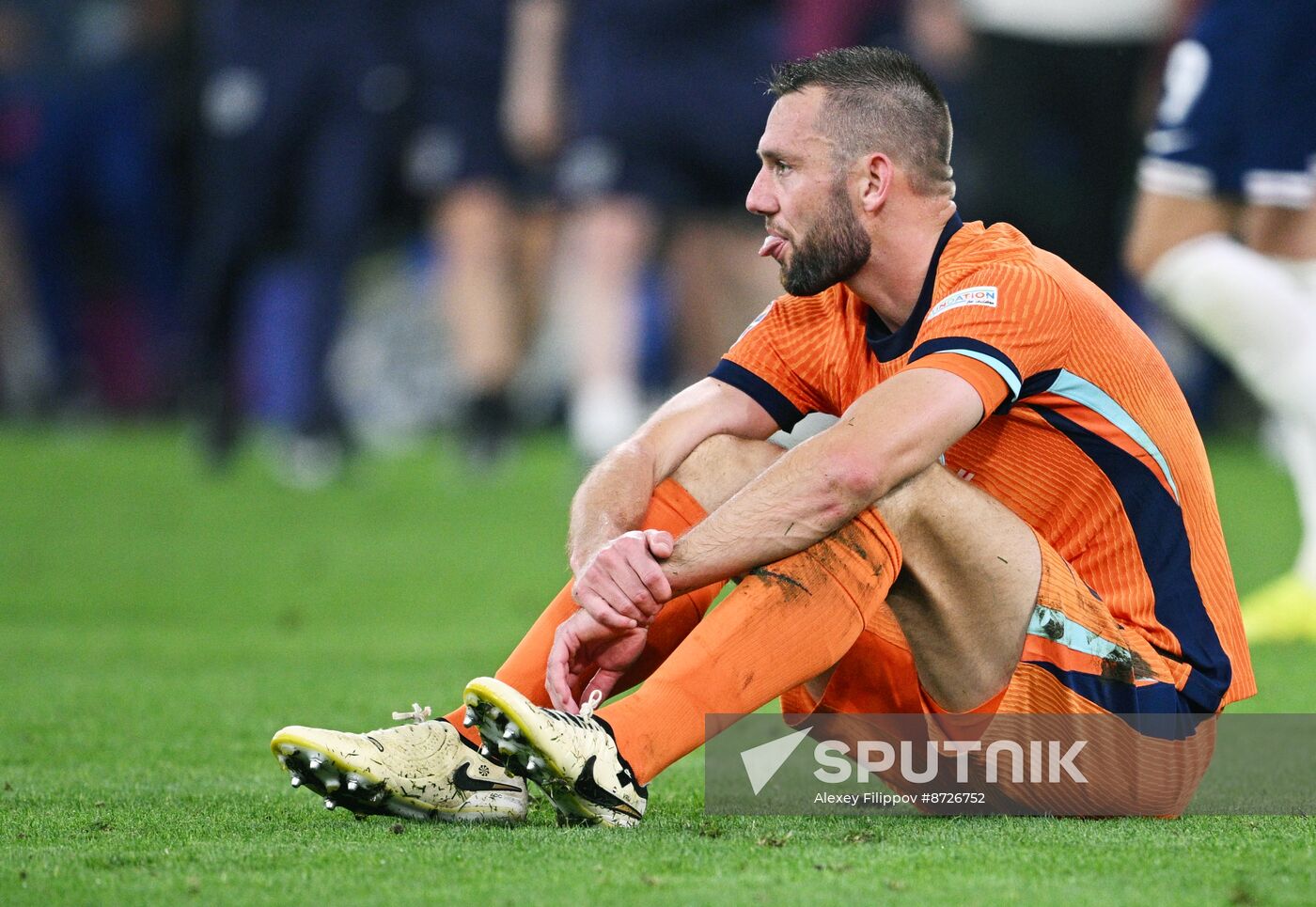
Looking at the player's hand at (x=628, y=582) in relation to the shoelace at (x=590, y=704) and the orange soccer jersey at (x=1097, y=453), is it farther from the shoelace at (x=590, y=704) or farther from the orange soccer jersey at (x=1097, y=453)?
the orange soccer jersey at (x=1097, y=453)

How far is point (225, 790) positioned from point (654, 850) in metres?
0.96

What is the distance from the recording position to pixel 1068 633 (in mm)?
2887

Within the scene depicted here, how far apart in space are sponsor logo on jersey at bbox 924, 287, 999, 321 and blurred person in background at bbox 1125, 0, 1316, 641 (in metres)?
2.45

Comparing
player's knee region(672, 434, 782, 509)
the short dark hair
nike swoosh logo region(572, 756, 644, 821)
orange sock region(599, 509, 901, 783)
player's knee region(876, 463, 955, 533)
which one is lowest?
nike swoosh logo region(572, 756, 644, 821)

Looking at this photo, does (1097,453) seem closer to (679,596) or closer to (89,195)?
(679,596)

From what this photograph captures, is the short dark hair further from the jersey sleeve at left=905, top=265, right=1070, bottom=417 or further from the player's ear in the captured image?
the jersey sleeve at left=905, top=265, right=1070, bottom=417

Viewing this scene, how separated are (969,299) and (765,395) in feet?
1.99

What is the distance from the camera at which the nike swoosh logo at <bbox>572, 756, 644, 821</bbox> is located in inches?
107

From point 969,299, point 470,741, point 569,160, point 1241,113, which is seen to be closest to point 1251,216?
point 1241,113

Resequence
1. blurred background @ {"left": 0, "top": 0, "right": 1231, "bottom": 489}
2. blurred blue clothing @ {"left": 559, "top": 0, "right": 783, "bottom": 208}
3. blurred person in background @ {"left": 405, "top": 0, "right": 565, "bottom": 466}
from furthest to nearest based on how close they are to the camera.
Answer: blurred person in background @ {"left": 405, "top": 0, "right": 565, "bottom": 466} → blurred blue clothing @ {"left": 559, "top": 0, "right": 783, "bottom": 208} → blurred background @ {"left": 0, "top": 0, "right": 1231, "bottom": 489}

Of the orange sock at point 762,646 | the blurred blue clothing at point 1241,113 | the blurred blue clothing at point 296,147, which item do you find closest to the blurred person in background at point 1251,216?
the blurred blue clothing at point 1241,113

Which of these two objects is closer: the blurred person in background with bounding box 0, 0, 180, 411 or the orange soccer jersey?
the orange soccer jersey

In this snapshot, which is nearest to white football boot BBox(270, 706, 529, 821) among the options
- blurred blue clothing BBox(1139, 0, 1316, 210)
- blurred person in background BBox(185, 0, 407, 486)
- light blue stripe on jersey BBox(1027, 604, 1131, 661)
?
light blue stripe on jersey BBox(1027, 604, 1131, 661)

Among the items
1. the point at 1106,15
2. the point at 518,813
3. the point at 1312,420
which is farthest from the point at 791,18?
the point at 518,813
